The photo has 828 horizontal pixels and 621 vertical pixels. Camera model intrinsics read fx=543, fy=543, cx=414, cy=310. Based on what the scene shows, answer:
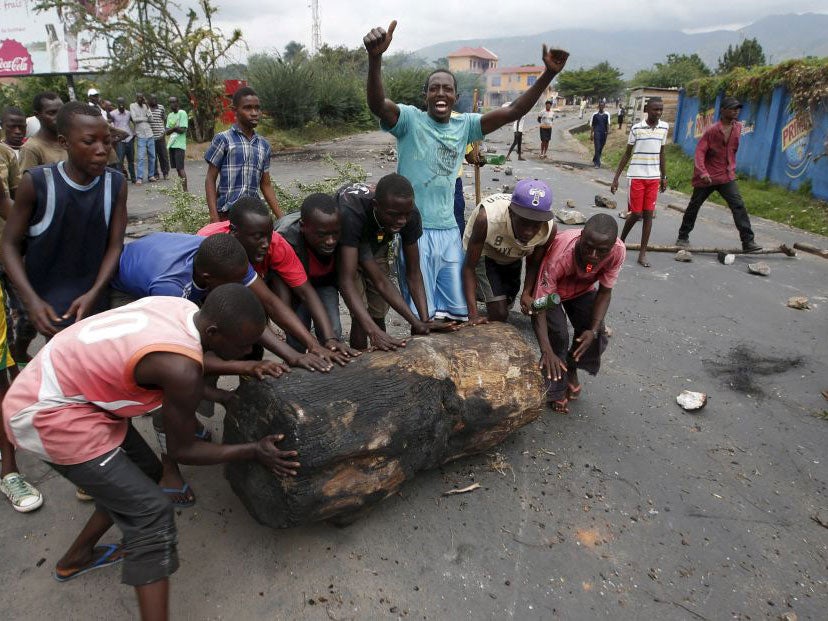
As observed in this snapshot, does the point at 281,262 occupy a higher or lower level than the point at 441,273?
higher

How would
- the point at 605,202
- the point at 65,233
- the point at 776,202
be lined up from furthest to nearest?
the point at 776,202, the point at 605,202, the point at 65,233

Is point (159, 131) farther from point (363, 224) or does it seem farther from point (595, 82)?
point (595, 82)

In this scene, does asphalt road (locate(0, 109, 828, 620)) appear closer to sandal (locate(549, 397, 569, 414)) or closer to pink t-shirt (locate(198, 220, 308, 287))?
sandal (locate(549, 397, 569, 414))

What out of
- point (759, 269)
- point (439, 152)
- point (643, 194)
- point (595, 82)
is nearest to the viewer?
point (439, 152)

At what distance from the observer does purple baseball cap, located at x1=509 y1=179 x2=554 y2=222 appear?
294 cm

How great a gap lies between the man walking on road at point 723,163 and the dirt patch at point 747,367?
10.3 feet

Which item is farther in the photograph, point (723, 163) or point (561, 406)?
point (723, 163)

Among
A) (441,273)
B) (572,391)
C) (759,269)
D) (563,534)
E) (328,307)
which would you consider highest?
(441,273)

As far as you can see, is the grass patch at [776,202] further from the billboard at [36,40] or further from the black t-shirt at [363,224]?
the billboard at [36,40]

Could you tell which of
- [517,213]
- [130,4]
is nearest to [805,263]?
[517,213]

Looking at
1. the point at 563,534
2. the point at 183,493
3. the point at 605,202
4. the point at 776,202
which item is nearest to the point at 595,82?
the point at 776,202

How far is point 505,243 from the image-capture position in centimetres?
328

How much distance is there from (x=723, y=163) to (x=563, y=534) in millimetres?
5830

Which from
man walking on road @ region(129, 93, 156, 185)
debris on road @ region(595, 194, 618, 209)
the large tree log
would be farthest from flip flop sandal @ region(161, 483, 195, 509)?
man walking on road @ region(129, 93, 156, 185)
